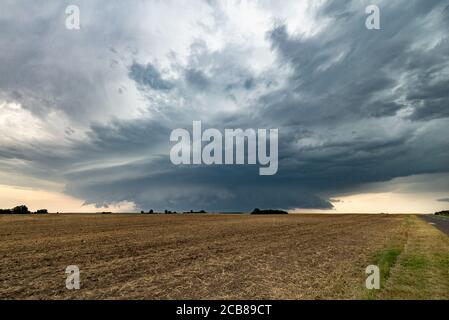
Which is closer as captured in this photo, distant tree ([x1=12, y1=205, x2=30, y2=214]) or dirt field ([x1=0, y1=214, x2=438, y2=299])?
dirt field ([x1=0, y1=214, x2=438, y2=299])

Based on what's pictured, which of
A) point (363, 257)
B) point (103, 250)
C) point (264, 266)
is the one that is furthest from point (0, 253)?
point (363, 257)

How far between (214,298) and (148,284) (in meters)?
2.86

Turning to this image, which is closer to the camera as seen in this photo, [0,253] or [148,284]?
[148,284]

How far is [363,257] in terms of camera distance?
782 inches

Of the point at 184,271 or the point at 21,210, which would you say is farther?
the point at 21,210

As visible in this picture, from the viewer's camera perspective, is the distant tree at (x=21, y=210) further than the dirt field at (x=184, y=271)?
Yes
